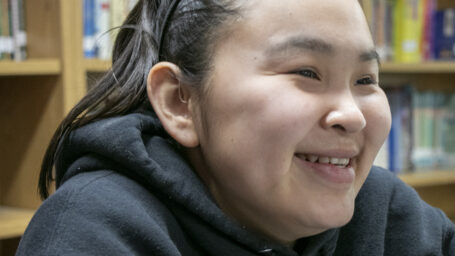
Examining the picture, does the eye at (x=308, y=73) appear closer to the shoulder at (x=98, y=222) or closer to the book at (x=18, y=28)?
the shoulder at (x=98, y=222)

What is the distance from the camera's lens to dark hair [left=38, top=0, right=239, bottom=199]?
0.90 metres

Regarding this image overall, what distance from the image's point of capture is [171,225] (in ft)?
2.79

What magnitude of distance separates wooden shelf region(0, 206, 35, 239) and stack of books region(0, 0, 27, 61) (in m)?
0.44

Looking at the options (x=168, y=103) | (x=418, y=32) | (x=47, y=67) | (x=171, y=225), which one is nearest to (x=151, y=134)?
(x=168, y=103)

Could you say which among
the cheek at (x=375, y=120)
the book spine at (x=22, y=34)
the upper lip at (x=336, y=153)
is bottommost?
the book spine at (x=22, y=34)

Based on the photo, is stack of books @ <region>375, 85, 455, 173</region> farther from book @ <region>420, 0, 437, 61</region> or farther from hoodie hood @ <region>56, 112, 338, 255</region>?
hoodie hood @ <region>56, 112, 338, 255</region>

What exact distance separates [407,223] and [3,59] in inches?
45.4

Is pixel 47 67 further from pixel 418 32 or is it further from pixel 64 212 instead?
pixel 418 32

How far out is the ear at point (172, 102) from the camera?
0.91 metres

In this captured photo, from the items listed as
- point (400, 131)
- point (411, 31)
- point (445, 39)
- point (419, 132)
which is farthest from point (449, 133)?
point (411, 31)

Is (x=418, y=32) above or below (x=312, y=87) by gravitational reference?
below

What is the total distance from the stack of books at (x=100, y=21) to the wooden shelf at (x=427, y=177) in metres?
1.28

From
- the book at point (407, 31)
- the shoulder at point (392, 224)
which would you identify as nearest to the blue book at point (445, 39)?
the book at point (407, 31)

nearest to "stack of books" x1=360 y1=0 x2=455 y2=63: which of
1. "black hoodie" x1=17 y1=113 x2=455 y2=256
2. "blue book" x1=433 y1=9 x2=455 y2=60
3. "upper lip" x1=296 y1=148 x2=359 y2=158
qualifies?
"blue book" x1=433 y1=9 x2=455 y2=60
